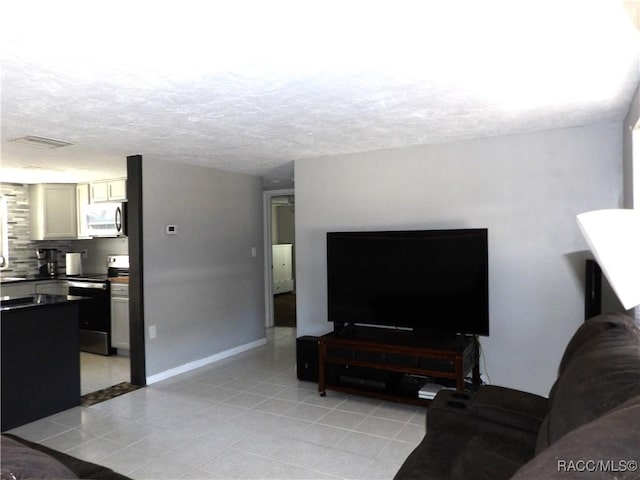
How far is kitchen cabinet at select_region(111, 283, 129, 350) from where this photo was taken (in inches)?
207

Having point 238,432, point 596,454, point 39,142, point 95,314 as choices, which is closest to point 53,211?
point 95,314

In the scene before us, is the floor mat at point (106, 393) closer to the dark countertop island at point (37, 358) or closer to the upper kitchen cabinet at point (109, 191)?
the dark countertop island at point (37, 358)

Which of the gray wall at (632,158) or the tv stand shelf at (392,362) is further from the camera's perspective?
the tv stand shelf at (392,362)

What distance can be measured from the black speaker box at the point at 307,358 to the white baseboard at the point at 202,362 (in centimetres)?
129

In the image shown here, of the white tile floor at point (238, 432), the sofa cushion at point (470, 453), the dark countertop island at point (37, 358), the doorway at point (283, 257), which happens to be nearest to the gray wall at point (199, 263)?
the white tile floor at point (238, 432)

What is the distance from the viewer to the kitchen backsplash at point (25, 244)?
20.5 feet

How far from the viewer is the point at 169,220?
179 inches

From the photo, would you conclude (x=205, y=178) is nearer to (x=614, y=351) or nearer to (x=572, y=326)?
(x=572, y=326)

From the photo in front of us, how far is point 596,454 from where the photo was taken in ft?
2.66

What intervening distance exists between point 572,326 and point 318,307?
7.60ft

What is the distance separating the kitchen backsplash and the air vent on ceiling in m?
2.56

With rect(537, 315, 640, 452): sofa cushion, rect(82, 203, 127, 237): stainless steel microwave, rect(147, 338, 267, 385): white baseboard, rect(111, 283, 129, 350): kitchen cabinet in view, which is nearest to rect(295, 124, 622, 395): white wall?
rect(537, 315, 640, 452): sofa cushion

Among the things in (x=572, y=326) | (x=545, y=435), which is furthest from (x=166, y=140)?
(x=572, y=326)

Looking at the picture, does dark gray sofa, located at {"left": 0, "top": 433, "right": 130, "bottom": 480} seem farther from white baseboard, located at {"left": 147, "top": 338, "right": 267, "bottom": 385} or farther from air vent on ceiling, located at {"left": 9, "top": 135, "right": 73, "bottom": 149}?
white baseboard, located at {"left": 147, "top": 338, "right": 267, "bottom": 385}
